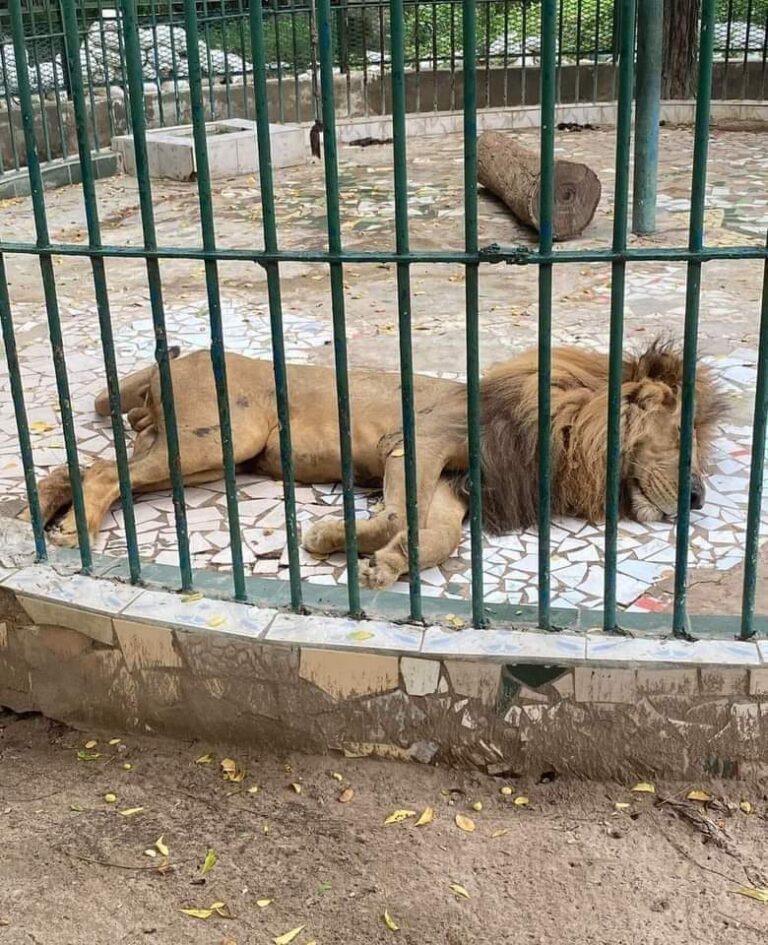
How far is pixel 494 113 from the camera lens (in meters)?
16.5

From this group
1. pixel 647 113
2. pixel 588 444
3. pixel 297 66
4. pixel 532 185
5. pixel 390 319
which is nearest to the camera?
pixel 588 444

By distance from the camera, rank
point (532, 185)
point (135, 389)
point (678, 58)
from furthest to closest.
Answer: point (678, 58)
point (532, 185)
point (135, 389)

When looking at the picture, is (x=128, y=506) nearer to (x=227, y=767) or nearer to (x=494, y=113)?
(x=227, y=767)

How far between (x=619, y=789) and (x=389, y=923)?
85 cm

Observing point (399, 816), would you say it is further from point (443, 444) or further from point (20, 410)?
point (20, 410)

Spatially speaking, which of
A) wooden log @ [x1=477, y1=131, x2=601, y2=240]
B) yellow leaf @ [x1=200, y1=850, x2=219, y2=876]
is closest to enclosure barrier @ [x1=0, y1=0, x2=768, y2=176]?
wooden log @ [x1=477, y1=131, x2=601, y2=240]

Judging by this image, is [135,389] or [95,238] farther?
[135,389]

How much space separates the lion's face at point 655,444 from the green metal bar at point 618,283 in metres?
0.99

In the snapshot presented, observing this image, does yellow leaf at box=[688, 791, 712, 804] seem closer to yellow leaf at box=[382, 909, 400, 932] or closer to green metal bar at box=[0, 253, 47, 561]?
yellow leaf at box=[382, 909, 400, 932]

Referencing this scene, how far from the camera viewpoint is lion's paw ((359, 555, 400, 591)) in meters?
3.76

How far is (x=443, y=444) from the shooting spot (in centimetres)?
437

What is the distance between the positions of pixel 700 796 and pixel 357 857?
104 cm

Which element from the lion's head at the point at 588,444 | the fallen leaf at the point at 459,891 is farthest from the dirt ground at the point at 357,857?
the lion's head at the point at 588,444

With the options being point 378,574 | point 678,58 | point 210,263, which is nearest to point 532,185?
point 378,574
